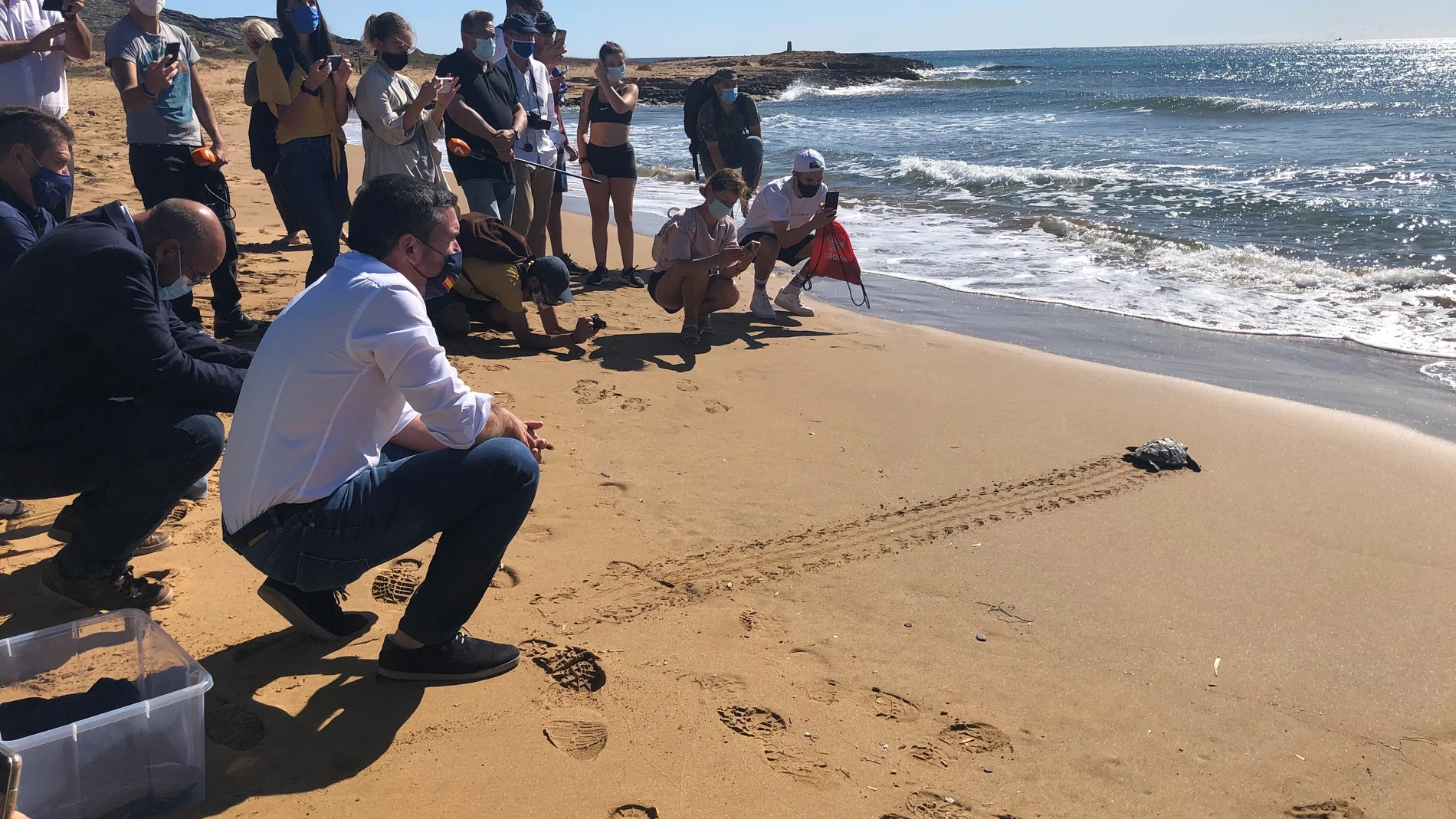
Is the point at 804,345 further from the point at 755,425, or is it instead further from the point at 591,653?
the point at 591,653

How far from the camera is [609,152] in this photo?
6.90 meters

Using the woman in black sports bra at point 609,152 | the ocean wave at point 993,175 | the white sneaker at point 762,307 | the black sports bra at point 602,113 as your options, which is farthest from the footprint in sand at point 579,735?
the ocean wave at point 993,175

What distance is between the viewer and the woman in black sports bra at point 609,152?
22.4ft

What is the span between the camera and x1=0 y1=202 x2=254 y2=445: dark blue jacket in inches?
94.6

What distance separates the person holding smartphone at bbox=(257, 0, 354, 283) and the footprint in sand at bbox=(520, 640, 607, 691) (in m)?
3.00

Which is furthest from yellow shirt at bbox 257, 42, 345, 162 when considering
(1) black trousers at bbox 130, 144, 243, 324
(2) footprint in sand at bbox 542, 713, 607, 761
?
(2) footprint in sand at bbox 542, 713, 607, 761

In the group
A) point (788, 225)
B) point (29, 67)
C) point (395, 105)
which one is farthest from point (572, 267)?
point (29, 67)

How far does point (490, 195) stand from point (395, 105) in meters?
0.94

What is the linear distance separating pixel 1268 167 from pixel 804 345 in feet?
38.4

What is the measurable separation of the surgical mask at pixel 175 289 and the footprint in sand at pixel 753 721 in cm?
183

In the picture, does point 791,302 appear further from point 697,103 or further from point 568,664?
point 568,664

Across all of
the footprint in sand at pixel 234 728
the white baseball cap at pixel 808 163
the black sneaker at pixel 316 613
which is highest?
the white baseball cap at pixel 808 163

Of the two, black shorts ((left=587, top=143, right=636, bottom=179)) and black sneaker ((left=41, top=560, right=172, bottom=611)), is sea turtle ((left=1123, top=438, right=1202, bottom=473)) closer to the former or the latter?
black sneaker ((left=41, top=560, right=172, bottom=611))

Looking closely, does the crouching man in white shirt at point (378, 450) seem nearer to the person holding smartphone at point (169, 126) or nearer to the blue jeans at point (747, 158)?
the person holding smartphone at point (169, 126)
